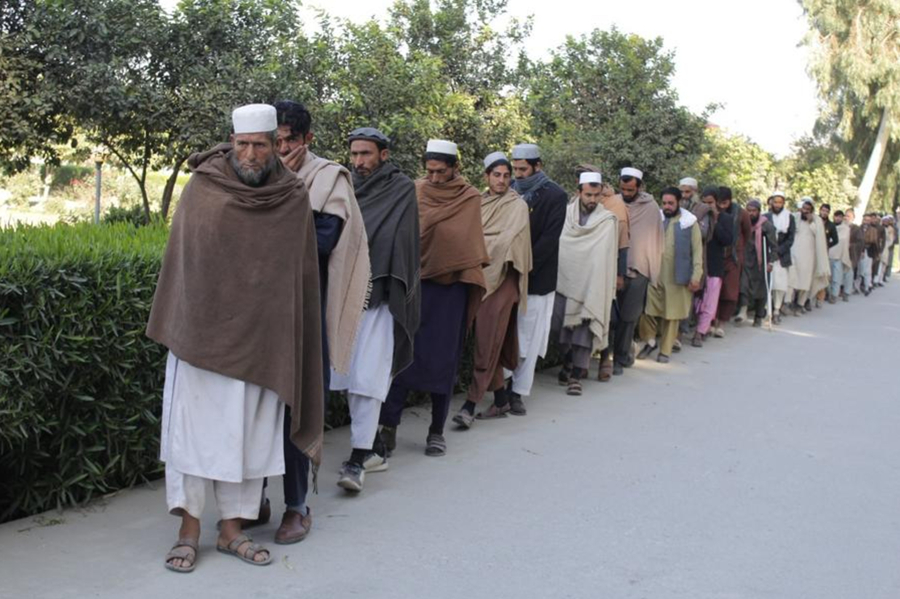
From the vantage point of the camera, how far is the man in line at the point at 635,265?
10.9 meters

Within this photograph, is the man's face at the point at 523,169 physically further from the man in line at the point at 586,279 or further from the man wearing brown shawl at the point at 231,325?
the man wearing brown shawl at the point at 231,325

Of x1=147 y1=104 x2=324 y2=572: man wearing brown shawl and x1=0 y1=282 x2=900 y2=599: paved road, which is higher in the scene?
x1=147 y1=104 x2=324 y2=572: man wearing brown shawl

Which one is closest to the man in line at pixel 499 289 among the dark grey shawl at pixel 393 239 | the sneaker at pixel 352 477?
the dark grey shawl at pixel 393 239

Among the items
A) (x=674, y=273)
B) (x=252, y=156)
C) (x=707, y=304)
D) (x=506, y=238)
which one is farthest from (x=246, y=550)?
(x=707, y=304)

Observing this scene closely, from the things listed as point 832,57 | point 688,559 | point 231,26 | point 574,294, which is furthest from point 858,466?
point 832,57

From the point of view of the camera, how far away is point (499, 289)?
8.24 metres

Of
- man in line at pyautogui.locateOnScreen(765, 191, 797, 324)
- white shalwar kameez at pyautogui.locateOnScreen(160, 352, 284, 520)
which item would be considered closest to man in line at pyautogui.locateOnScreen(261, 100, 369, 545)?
white shalwar kameez at pyautogui.locateOnScreen(160, 352, 284, 520)

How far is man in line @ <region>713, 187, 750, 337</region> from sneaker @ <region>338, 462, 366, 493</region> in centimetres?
867

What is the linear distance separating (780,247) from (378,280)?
11713 millimetres

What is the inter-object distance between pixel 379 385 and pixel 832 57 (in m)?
35.8

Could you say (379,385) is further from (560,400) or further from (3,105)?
(3,105)

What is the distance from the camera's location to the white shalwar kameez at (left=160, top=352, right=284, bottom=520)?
185 inches

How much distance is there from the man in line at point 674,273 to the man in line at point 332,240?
6889 millimetres

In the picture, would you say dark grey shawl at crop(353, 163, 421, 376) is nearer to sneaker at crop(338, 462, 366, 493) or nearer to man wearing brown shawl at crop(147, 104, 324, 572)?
sneaker at crop(338, 462, 366, 493)
